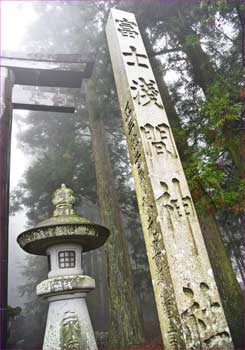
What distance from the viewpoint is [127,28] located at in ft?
12.6

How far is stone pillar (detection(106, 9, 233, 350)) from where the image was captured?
206 centimetres

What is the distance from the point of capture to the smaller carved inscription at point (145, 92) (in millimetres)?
3106

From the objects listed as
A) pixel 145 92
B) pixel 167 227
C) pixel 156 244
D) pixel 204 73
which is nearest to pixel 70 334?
pixel 156 244

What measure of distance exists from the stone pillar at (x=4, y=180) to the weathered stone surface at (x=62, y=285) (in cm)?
220

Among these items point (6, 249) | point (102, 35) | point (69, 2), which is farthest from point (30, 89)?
point (6, 249)

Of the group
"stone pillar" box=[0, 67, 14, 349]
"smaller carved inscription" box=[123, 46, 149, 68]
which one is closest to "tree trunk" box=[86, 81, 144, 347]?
"stone pillar" box=[0, 67, 14, 349]

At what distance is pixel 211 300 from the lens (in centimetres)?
216

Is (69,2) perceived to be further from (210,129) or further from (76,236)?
(76,236)

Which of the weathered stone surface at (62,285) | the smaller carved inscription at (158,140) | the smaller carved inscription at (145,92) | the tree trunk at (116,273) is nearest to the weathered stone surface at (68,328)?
the weathered stone surface at (62,285)

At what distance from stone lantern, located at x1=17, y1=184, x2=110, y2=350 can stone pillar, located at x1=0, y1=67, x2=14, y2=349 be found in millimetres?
1838

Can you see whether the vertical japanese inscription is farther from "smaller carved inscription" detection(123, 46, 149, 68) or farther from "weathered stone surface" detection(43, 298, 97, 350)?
"weathered stone surface" detection(43, 298, 97, 350)

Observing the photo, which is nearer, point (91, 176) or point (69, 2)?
point (69, 2)

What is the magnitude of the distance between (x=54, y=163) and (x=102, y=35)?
4052mm

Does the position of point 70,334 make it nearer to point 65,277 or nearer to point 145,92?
point 65,277
